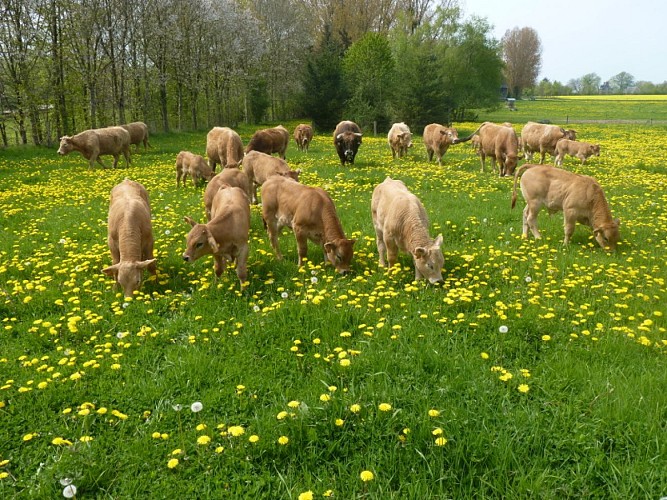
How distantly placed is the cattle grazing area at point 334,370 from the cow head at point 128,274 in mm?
157

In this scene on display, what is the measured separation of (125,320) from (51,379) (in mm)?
1533

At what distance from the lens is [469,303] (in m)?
6.67

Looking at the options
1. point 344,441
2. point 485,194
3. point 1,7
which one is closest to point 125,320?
point 344,441

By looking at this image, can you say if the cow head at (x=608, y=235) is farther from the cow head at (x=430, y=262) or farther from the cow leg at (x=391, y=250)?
the cow leg at (x=391, y=250)

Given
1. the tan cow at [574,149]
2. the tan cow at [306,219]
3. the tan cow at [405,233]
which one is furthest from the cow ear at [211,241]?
the tan cow at [574,149]

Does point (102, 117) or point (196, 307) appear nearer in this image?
point (196, 307)

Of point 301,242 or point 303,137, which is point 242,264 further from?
point 303,137

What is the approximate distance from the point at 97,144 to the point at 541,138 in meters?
21.7

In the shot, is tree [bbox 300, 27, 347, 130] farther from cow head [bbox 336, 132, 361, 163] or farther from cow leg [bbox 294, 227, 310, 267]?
cow leg [bbox 294, 227, 310, 267]

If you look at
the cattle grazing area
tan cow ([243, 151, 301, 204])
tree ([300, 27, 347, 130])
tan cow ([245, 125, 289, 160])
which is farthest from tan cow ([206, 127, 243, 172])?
tree ([300, 27, 347, 130])

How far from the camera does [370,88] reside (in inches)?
1828

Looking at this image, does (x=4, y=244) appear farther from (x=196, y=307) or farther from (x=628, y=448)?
(x=628, y=448)

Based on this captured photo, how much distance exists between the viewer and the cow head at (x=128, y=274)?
24.1 feet

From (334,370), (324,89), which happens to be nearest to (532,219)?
(334,370)
